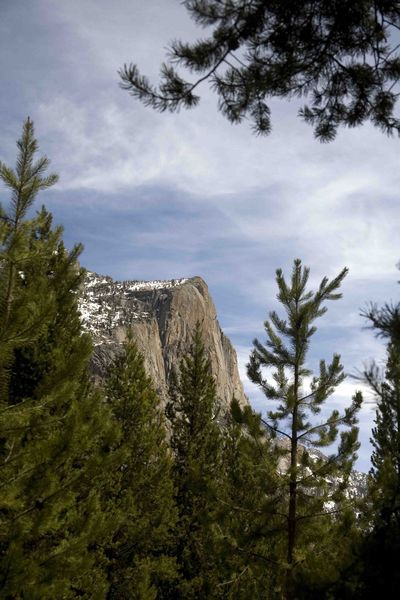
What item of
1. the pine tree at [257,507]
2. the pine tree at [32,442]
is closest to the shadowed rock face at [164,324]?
the pine tree at [257,507]

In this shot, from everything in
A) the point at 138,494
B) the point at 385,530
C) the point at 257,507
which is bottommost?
the point at 138,494

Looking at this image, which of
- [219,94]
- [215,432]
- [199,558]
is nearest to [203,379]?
[215,432]

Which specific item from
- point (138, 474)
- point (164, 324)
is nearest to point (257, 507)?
point (138, 474)

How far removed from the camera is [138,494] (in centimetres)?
1662

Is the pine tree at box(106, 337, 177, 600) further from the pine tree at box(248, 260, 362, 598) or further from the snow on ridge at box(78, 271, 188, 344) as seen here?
the snow on ridge at box(78, 271, 188, 344)

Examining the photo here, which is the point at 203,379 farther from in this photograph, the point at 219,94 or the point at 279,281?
the point at 219,94

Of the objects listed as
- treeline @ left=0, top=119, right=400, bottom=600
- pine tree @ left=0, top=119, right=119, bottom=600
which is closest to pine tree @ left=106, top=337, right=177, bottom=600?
treeline @ left=0, top=119, right=400, bottom=600

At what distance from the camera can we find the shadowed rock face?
151 metres

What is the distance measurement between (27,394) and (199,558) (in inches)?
524

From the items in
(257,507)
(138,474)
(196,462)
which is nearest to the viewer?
(257,507)

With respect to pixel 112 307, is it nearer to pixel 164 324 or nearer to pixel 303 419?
pixel 164 324

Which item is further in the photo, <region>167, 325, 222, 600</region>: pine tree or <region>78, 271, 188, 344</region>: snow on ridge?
<region>78, 271, 188, 344</region>: snow on ridge

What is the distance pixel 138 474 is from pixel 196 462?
232cm

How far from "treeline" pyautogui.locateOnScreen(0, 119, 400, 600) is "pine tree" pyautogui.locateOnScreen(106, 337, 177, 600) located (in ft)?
0.17
